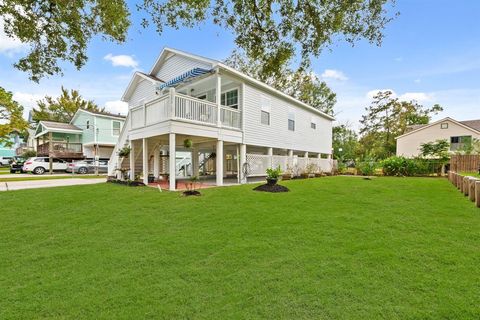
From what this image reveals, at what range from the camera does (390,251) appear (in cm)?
354

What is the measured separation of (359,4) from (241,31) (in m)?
3.43

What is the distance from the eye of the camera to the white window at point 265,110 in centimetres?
1334

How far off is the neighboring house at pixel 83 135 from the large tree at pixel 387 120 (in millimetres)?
34243

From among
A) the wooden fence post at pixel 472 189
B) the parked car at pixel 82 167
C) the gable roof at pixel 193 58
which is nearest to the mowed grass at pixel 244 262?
the wooden fence post at pixel 472 189

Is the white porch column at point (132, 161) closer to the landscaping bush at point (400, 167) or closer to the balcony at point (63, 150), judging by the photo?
the landscaping bush at point (400, 167)

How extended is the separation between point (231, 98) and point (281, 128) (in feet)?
12.8

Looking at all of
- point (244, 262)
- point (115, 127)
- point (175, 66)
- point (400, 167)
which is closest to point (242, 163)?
point (175, 66)

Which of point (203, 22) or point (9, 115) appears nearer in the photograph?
point (203, 22)

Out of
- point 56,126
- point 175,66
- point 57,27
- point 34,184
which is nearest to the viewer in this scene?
point 57,27

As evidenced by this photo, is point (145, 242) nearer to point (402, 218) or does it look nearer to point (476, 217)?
point (402, 218)

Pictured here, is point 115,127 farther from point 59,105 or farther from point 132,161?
point 59,105

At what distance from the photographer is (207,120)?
1039cm

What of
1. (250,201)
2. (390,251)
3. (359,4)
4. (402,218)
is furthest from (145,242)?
(359,4)

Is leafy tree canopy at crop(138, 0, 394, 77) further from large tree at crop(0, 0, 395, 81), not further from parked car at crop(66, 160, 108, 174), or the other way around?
parked car at crop(66, 160, 108, 174)
